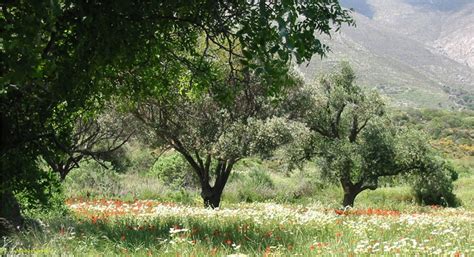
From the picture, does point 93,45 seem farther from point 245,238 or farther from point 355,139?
point 355,139

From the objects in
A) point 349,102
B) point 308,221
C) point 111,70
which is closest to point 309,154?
point 349,102

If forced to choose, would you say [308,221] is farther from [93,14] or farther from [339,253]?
[93,14]

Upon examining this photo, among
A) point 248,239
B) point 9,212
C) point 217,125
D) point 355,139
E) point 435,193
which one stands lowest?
point 435,193

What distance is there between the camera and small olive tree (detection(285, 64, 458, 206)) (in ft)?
79.6

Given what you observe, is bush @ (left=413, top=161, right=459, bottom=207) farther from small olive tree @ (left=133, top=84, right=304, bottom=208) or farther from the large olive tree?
the large olive tree

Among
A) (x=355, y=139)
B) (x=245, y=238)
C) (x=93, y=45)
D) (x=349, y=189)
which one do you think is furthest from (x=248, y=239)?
(x=355, y=139)

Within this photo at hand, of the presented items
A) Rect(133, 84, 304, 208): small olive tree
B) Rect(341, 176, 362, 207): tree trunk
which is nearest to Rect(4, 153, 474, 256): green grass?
Rect(133, 84, 304, 208): small olive tree

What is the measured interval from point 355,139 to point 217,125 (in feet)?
37.1

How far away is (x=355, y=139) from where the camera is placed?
1043 inches

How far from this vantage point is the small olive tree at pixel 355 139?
24.3 meters

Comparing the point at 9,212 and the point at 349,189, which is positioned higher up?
the point at 9,212

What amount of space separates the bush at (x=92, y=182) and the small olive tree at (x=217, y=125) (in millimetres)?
9283

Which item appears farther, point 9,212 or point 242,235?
point 9,212

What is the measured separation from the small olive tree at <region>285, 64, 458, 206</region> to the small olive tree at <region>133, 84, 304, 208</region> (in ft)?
16.1
